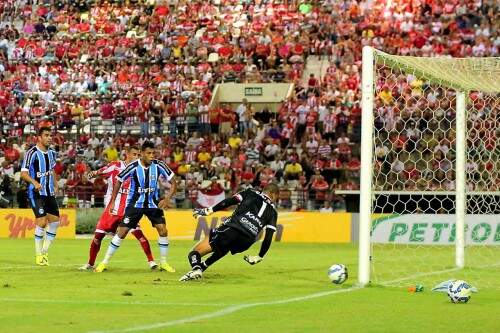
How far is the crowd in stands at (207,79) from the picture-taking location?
113ft

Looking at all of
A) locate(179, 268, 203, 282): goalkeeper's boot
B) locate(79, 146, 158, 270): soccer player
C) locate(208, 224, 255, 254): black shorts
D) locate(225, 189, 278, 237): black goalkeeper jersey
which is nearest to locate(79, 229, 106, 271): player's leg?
locate(79, 146, 158, 270): soccer player

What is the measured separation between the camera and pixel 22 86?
41.8 metres

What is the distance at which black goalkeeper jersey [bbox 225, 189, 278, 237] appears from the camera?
15625 millimetres

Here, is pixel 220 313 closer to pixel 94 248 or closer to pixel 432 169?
pixel 94 248

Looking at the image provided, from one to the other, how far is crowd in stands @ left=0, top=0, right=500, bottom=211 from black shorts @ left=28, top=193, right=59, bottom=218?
12116mm

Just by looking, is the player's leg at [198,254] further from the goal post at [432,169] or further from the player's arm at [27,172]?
the player's arm at [27,172]

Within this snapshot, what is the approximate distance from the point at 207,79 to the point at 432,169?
15.1m

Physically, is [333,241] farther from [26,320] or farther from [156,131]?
[26,320]

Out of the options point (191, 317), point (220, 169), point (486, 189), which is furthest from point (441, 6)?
point (191, 317)

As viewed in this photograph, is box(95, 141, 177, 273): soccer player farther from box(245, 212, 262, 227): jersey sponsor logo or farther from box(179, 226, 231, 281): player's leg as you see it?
box(245, 212, 262, 227): jersey sponsor logo

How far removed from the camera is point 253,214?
51.4ft

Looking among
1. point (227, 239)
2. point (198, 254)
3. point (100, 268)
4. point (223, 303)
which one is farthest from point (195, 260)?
point (223, 303)

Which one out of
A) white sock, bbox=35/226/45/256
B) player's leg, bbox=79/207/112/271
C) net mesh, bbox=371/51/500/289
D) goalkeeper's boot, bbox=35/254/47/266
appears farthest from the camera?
net mesh, bbox=371/51/500/289

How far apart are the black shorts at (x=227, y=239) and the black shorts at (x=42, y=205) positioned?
483 centimetres
